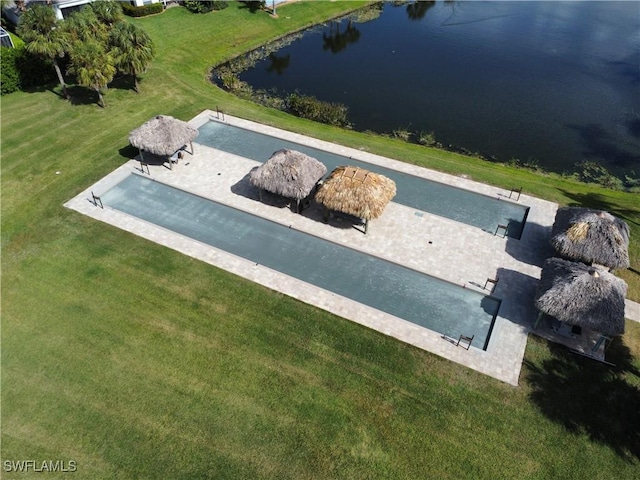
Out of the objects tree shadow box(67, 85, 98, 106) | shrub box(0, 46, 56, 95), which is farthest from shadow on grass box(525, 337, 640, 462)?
shrub box(0, 46, 56, 95)

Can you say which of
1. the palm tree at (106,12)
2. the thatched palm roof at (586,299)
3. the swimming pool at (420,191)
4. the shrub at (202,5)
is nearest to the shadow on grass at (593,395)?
the thatched palm roof at (586,299)

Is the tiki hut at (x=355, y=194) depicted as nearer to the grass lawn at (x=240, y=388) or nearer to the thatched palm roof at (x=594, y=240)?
the grass lawn at (x=240, y=388)

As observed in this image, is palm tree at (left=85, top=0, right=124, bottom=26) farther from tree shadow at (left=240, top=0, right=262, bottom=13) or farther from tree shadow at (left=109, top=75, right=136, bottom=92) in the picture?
tree shadow at (left=240, top=0, right=262, bottom=13)

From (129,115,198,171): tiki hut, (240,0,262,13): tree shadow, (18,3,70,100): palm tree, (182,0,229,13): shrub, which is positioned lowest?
(129,115,198,171): tiki hut

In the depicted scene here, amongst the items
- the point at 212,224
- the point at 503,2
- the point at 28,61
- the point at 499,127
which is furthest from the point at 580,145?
the point at 28,61

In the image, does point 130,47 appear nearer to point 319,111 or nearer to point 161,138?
point 161,138

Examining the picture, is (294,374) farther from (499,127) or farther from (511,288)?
(499,127)

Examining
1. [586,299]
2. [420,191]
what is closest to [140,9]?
[420,191]
